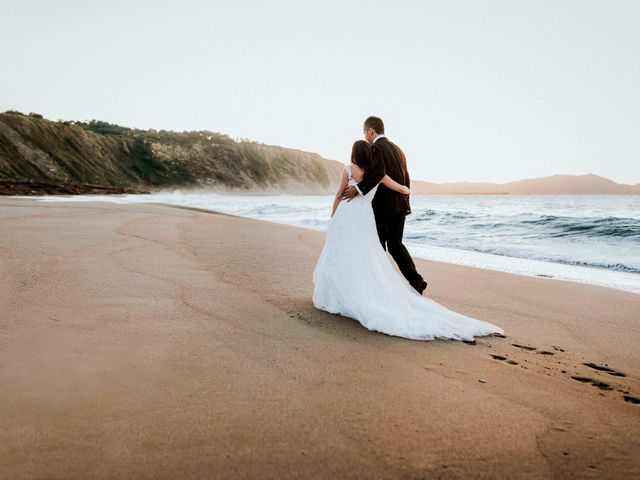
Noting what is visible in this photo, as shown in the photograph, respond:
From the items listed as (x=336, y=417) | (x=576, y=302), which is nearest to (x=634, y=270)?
(x=576, y=302)

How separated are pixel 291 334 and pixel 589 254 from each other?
10.00 meters

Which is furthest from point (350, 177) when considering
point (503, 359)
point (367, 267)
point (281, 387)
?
point (281, 387)

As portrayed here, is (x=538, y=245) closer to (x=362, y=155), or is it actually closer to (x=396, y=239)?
(x=396, y=239)

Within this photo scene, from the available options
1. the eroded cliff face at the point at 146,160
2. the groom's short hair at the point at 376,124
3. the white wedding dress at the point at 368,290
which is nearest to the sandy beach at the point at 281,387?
the white wedding dress at the point at 368,290

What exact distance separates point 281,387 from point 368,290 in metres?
1.93

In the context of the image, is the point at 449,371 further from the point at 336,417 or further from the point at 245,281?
the point at 245,281

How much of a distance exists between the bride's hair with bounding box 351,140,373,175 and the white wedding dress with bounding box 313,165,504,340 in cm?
14

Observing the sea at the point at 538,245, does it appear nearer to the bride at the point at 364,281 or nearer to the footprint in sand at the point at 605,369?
the footprint in sand at the point at 605,369

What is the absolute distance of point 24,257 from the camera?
5.74 metres

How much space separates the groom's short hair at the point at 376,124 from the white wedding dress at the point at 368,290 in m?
0.69

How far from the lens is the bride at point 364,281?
4.05 m

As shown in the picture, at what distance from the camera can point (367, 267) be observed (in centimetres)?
446

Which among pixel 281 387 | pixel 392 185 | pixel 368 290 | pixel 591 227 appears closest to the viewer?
pixel 281 387

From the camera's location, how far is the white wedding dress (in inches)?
156
